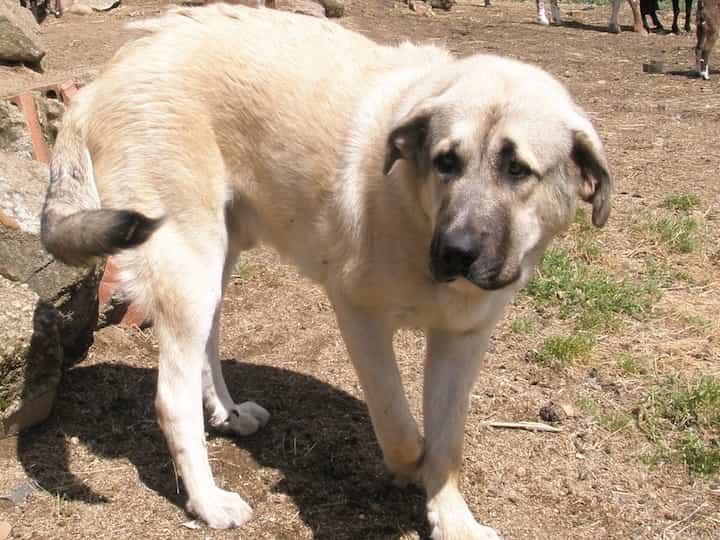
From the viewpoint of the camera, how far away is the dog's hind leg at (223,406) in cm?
365

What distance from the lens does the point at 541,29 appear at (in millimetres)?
15445

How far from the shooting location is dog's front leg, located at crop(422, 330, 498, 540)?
3.05m

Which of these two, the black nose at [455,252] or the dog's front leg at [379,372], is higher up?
the black nose at [455,252]

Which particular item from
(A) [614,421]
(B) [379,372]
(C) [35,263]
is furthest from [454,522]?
(C) [35,263]

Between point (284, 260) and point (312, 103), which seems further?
point (284, 260)

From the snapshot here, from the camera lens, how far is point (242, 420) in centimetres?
365

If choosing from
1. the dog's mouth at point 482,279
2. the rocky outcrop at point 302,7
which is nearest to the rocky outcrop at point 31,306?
the dog's mouth at point 482,279

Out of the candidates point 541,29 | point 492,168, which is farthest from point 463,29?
point 492,168

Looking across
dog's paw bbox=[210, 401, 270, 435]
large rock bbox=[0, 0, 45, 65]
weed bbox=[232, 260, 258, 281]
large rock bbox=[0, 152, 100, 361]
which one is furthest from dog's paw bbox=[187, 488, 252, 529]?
large rock bbox=[0, 0, 45, 65]

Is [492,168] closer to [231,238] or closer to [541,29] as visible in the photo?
[231,238]

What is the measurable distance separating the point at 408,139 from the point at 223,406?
1547 millimetres

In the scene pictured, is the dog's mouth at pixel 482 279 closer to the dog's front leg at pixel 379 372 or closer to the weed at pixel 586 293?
the dog's front leg at pixel 379 372

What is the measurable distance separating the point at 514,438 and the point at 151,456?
152 cm

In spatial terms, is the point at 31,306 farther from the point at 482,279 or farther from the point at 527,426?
the point at 527,426
